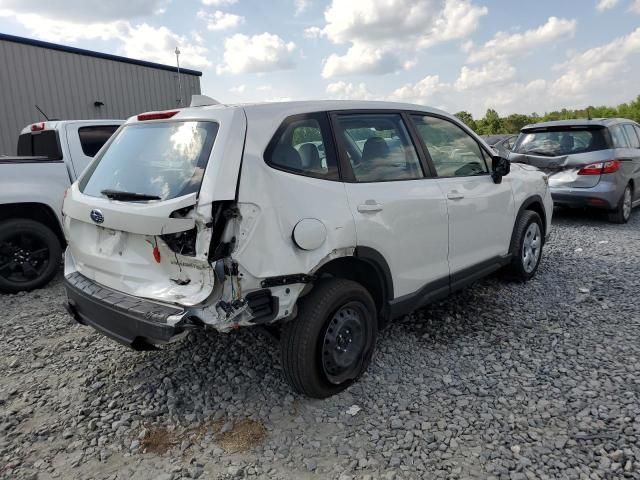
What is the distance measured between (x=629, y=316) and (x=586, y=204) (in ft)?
13.0

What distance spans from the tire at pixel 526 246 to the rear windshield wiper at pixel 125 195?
3.35 metres

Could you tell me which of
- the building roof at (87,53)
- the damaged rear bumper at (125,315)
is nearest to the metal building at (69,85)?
the building roof at (87,53)

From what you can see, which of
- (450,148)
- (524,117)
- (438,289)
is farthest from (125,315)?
(524,117)

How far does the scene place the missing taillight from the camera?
2459 mm

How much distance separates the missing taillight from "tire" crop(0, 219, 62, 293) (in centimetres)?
324

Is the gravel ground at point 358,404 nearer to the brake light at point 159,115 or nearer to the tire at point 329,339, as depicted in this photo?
the tire at point 329,339

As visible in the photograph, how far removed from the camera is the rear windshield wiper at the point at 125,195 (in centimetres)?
264

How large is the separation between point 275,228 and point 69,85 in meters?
12.4

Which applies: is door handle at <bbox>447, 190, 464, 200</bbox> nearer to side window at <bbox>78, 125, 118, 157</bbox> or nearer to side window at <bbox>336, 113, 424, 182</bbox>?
side window at <bbox>336, 113, 424, 182</bbox>

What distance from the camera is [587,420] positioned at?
2.64 metres

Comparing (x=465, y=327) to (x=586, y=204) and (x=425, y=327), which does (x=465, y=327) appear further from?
(x=586, y=204)

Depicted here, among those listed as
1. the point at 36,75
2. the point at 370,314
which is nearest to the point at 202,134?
the point at 370,314

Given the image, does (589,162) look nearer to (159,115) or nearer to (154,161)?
(159,115)

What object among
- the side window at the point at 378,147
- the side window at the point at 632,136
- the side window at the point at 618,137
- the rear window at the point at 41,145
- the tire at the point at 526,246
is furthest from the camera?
the side window at the point at 632,136
